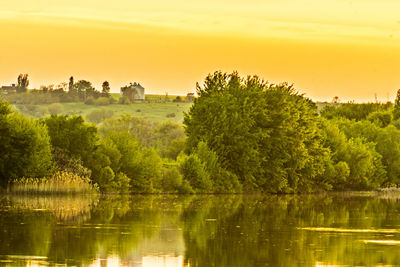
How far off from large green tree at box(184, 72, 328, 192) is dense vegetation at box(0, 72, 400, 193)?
0.08 metres

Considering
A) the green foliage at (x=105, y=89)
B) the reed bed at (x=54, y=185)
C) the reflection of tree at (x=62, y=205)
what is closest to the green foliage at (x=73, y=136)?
the reed bed at (x=54, y=185)

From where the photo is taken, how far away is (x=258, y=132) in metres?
63.6

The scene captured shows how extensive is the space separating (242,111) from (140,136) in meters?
63.3

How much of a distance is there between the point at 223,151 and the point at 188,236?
36137 millimetres

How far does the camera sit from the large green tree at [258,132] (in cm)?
6228

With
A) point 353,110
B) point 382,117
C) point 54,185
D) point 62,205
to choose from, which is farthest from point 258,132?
point 353,110

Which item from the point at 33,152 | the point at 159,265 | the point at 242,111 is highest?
the point at 242,111

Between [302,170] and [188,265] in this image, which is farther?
[302,170]

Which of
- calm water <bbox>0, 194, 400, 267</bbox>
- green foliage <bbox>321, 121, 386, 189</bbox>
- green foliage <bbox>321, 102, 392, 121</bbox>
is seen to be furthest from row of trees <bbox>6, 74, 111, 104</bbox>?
calm water <bbox>0, 194, 400, 267</bbox>

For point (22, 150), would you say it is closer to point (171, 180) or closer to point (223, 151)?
point (171, 180)

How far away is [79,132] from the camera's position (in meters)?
52.4

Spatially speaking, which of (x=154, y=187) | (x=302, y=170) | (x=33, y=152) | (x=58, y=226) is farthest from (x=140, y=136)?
(x=58, y=226)

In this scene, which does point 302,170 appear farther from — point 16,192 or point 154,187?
point 16,192

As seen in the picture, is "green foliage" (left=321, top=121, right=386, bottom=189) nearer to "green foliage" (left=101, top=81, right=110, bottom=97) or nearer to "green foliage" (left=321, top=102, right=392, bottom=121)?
"green foliage" (left=321, top=102, right=392, bottom=121)
